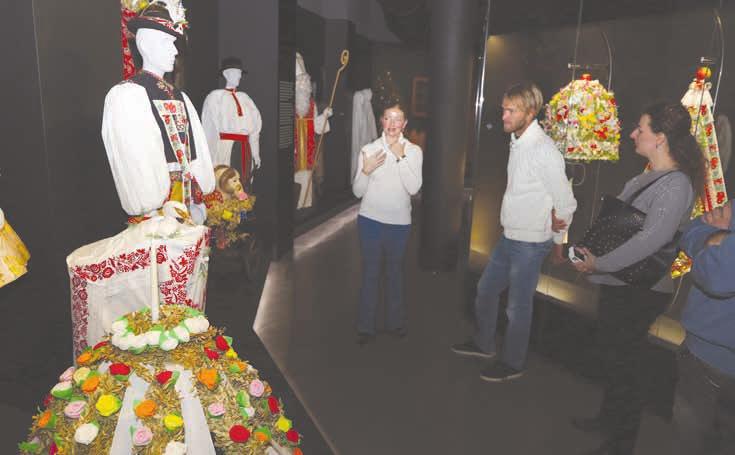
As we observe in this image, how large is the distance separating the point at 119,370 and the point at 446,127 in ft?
14.0

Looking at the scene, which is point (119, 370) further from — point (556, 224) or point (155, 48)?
point (556, 224)

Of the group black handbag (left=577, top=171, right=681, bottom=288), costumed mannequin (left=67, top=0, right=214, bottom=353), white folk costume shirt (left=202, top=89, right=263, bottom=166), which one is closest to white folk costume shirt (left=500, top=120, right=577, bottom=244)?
black handbag (left=577, top=171, right=681, bottom=288)

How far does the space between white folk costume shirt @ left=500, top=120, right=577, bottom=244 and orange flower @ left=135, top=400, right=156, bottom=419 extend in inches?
85.9

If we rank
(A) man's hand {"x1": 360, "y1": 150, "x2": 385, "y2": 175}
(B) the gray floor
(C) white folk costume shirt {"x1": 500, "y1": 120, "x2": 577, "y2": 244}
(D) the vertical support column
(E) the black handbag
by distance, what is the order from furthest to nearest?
(D) the vertical support column → (A) man's hand {"x1": 360, "y1": 150, "x2": 385, "y2": 175} → (C) white folk costume shirt {"x1": 500, "y1": 120, "x2": 577, "y2": 244} → (B) the gray floor → (E) the black handbag

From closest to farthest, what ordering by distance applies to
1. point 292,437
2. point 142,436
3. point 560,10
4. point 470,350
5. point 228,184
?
point 142,436 < point 292,437 < point 470,350 < point 560,10 < point 228,184

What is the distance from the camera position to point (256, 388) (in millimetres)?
1732

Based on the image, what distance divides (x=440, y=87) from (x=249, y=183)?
204cm

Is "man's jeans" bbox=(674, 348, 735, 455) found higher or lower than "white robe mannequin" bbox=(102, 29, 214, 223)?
lower

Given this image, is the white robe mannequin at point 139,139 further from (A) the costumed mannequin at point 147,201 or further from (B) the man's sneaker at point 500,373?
(B) the man's sneaker at point 500,373

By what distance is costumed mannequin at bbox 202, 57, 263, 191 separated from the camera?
521 centimetres

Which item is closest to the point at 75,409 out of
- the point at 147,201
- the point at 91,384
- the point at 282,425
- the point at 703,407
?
the point at 91,384

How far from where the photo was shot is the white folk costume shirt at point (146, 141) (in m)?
2.21

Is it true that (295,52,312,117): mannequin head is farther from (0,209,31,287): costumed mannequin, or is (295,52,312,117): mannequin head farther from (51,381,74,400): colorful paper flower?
(51,381,74,400): colorful paper flower

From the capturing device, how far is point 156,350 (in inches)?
60.9
